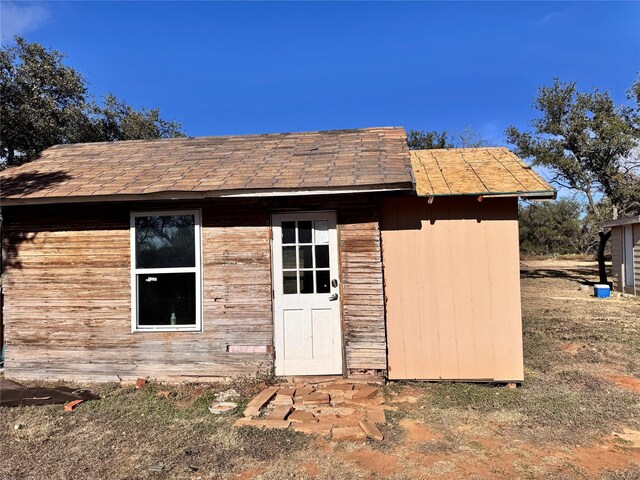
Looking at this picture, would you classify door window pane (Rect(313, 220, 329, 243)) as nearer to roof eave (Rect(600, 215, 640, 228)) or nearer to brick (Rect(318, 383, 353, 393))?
brick (Rect(318, 383, 353, 393))

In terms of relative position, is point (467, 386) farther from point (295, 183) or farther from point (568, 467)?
point (295, 183)

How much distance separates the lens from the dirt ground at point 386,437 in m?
3.46

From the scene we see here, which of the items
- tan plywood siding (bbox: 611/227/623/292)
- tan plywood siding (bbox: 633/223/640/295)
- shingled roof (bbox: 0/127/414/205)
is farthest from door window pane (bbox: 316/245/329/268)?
tan plywood siding (bbox: 611/227/623/292)

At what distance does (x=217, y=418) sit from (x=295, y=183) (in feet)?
9.15

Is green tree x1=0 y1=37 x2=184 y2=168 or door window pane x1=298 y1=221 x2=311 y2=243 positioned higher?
green tree x1=0 y1=37 x2=184 y2=168

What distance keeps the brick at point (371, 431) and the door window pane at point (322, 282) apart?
1.84 meters

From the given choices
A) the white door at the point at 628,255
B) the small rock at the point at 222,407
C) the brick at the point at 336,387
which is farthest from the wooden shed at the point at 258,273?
the white door at the point at 628,255

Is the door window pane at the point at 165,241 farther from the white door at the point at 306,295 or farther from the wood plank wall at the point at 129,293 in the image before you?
the white door at the point at 306,295

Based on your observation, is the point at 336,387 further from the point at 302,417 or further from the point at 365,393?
the point at 302,417

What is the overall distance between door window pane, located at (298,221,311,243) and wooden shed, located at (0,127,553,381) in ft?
0.06

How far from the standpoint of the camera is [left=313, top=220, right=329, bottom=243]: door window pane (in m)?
5.62

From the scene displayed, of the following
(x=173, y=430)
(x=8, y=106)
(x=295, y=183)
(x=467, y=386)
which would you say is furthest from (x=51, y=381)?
(x=8, y=106)

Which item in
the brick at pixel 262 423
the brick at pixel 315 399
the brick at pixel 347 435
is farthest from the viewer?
the brick at pixel 315 399

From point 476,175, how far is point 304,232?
2475mm
